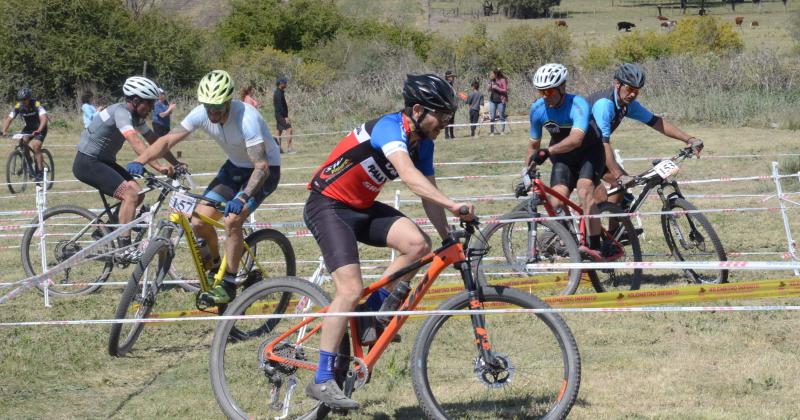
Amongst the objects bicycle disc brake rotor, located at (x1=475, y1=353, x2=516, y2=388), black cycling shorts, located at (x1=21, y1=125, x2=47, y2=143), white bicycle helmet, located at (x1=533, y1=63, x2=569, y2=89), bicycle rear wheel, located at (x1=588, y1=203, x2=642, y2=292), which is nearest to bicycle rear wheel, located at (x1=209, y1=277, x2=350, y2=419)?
bicycle disc brake rotor, located at (x1=475, y1=353, x2=516, y2=388)

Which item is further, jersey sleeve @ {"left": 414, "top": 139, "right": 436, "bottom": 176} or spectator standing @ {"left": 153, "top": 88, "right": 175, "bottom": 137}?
spectator standing @ {"left": 153, "top": 88, "right": 175, "bottom": 137}

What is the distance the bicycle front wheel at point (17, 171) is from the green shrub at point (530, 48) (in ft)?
93.3

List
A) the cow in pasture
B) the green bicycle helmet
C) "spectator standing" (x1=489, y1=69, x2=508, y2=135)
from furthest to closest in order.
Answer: the cow in pasture → "spectator standing" (x1=489, y1=69, x2=508, y2=135) → the green bicycle helmet

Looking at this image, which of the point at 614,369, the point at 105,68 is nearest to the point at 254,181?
the point at 614,369

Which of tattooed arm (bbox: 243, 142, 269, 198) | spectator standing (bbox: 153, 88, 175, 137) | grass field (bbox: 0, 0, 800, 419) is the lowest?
grass field (bbox: 0, 0, 800, 419)

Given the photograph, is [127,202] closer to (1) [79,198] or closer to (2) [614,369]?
(2) [614,369]

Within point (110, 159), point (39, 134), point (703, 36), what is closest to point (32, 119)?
point (39, 134)

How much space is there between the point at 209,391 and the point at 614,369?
9.03 ft

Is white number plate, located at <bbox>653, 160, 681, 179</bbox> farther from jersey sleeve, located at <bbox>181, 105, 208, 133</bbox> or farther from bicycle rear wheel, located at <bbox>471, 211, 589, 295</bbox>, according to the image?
jersey sleeve, located at <bbox>181, 105, 208, 133</bbox>

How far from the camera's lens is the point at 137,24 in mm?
42469

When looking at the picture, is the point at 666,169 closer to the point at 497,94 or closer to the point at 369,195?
the point at 369,195

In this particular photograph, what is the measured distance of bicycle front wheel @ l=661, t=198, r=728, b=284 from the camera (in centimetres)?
933

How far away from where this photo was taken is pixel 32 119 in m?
18.4

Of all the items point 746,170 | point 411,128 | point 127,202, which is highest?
point 411,128
